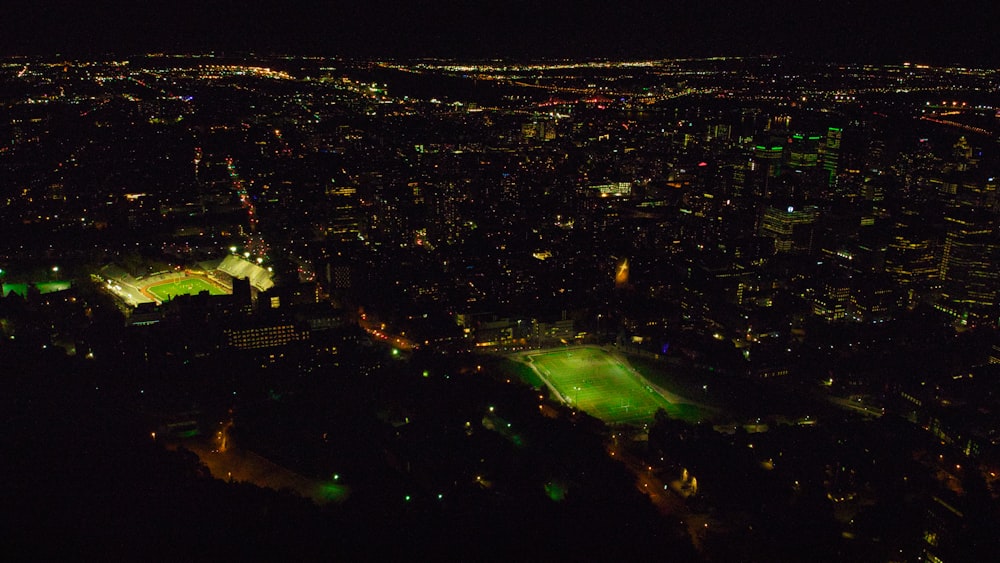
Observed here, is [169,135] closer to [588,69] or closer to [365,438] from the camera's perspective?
[588,69]

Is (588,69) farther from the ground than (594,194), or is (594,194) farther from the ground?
(588,69)

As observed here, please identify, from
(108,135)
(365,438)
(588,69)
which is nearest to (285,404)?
(365,438)

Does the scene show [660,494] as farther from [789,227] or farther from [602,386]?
[789,227]

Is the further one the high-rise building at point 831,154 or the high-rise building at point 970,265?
the high-rise building at point 831,154

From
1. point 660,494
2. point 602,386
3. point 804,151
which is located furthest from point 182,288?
point 804,151

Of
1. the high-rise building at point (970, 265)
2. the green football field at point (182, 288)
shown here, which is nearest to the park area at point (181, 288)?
the green football field at point (182, 288)

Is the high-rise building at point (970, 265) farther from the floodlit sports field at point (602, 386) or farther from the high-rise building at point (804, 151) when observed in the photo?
the floodlit sports field at point (602, 386)

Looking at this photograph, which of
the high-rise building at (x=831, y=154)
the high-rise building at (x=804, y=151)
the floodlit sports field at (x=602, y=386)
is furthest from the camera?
the high-rise building at (x=804, y=151)

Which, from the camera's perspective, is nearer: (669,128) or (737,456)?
(737,456)
